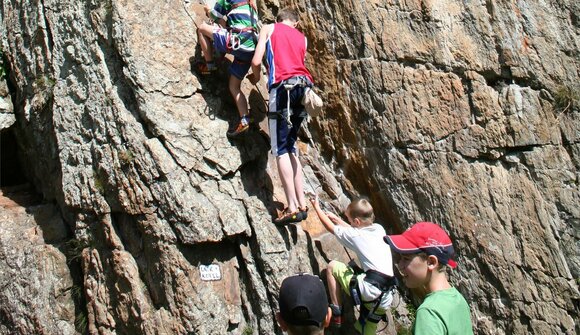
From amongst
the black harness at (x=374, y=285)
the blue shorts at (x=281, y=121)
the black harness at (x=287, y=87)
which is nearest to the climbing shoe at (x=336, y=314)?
the black harness at (x=374, y=285)

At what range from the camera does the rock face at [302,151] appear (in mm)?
7723

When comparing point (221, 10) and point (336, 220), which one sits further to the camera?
point (221, 10)

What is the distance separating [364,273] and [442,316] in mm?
3164

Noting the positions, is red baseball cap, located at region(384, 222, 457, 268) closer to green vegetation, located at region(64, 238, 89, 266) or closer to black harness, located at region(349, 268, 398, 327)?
black harness, located at region(349, 268, 398, 327)

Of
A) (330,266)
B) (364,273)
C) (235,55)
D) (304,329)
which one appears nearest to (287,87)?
(235,55)

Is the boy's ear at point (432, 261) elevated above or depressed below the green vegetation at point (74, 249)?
above

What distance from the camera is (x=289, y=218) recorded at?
25.1ft

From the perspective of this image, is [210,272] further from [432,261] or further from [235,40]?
[432,261]

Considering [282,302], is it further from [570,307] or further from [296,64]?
[570,307]

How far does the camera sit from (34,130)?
369 inches

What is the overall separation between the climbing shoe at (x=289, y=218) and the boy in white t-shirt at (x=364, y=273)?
253 mm

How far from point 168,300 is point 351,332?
86.5 inches

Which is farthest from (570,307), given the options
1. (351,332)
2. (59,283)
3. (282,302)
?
(59,283)

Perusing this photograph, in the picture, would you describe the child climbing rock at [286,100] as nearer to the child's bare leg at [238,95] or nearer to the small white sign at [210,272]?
the child's bare leg at [238,95]
